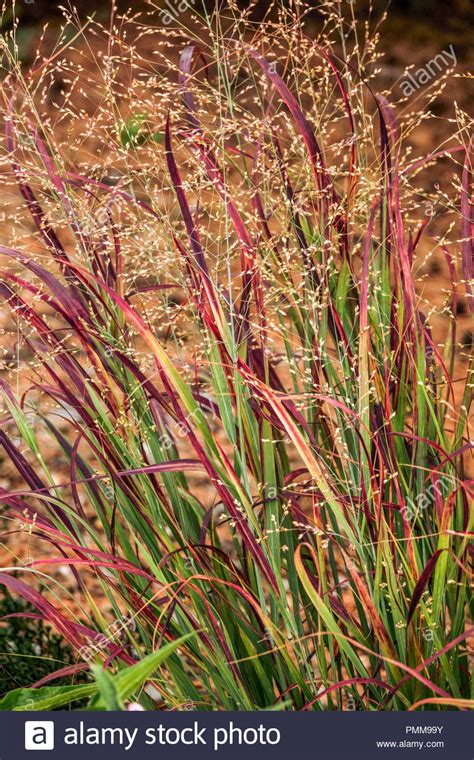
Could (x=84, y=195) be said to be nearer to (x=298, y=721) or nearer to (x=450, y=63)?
(x=298, y=721)

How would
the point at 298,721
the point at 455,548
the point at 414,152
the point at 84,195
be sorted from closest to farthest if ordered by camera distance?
1. the point at 298,721
2. the point at 455,548
3. the point at 84,195
4. the point at 414,152

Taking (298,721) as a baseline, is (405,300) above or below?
above

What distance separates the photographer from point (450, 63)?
7.63 ft

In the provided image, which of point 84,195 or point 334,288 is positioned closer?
point 334,288

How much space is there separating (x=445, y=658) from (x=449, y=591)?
93mm

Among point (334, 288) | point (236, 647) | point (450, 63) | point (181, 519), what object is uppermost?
point (450, 63)

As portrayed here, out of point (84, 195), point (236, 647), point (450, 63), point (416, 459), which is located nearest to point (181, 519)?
point (236, 647)

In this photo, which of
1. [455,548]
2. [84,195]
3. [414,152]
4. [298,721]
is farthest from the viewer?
[414,152]

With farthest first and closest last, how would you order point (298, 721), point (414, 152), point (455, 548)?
1. point (414, 152)
2. point (455, 548)
3. point (298, 721)

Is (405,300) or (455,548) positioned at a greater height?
(405,300)

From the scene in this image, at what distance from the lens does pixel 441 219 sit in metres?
2.25

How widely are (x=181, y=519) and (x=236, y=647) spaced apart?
5.7 inches

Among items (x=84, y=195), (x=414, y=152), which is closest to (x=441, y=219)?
(x=414, y=152)

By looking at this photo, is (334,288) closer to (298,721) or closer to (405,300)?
(405,300)
